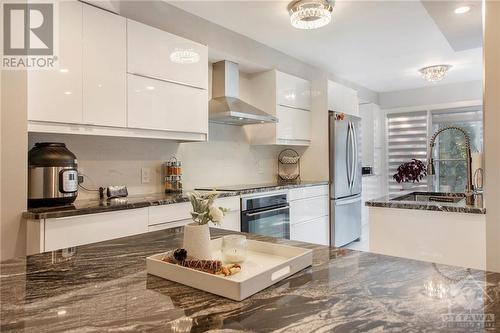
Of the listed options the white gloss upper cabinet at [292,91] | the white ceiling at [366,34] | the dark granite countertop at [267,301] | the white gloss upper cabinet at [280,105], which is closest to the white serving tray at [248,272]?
the dark granite countertop at [267,301]

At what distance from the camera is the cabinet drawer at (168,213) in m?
2.26

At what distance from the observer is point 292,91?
404cm

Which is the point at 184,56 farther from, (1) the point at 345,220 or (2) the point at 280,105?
(1) the point at 345,220

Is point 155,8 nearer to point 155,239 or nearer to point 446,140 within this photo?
point 155,239

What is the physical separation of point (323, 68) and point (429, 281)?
13.7 feet

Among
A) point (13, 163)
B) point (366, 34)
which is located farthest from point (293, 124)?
point (13, 163)

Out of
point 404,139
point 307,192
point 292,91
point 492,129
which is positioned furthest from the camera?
point 404,139

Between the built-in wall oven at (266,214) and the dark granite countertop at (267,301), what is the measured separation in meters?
1.92

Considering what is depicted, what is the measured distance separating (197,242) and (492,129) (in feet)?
5.38

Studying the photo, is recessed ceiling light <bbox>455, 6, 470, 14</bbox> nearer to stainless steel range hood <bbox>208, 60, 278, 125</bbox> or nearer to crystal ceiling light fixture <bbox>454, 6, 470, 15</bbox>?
crystal ceiling light fixture <bbox>454, 6, 470, 15</bbox>

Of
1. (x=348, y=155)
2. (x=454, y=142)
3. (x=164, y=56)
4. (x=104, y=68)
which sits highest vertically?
(x=164, y=56)

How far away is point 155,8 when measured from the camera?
266cm

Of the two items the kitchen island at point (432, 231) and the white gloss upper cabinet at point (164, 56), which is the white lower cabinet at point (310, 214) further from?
the white gloss upper cabinet at point (164, 56)

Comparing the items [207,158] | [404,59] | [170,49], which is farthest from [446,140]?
[170,49]
